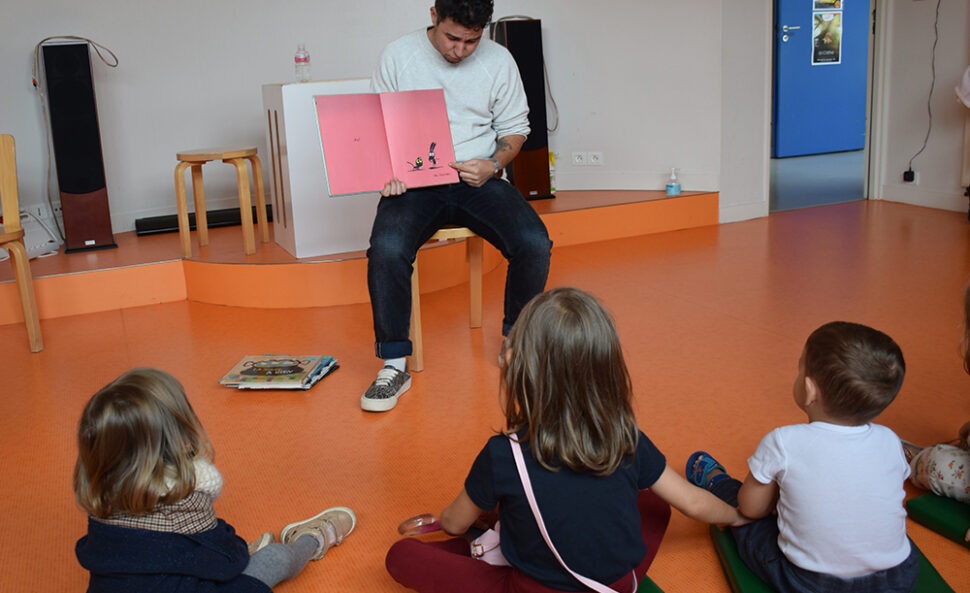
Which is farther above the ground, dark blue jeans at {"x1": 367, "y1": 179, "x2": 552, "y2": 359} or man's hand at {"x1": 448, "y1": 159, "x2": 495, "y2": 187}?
man's hand at {"x1": 448, "y1": 159, "x2": 495, "y2": 187}

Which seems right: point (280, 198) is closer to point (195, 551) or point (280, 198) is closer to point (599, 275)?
point (599, 275)

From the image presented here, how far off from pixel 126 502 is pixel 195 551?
0.14m

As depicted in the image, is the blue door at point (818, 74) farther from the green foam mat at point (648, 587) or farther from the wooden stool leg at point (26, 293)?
the green foam mat at point (648, 587)

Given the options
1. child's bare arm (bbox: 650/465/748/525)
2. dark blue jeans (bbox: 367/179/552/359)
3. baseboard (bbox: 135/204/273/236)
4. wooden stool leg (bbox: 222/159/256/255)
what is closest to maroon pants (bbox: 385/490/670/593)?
child's bare arm (bbox: 650/465/748/525)

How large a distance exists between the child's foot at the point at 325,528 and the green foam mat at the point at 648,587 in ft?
2.02

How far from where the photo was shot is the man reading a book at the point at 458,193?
2441 mm

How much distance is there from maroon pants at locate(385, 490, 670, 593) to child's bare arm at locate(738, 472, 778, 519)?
6.0 inches

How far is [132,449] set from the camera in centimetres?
125

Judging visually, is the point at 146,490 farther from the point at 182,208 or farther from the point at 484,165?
the point at 182,208

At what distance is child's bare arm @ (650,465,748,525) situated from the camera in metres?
1.43

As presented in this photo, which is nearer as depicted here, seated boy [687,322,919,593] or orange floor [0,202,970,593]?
seated boy [687,322,919,593]

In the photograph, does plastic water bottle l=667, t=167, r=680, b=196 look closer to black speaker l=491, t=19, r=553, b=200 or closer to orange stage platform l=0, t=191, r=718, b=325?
black speaker l=491, t=19, r=553, b=200

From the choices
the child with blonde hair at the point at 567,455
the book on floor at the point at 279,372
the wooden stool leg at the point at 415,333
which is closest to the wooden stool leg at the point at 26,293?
the book on floor at the point at 279,372

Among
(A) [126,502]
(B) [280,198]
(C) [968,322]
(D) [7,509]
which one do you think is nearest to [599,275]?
(B) [280,198]
